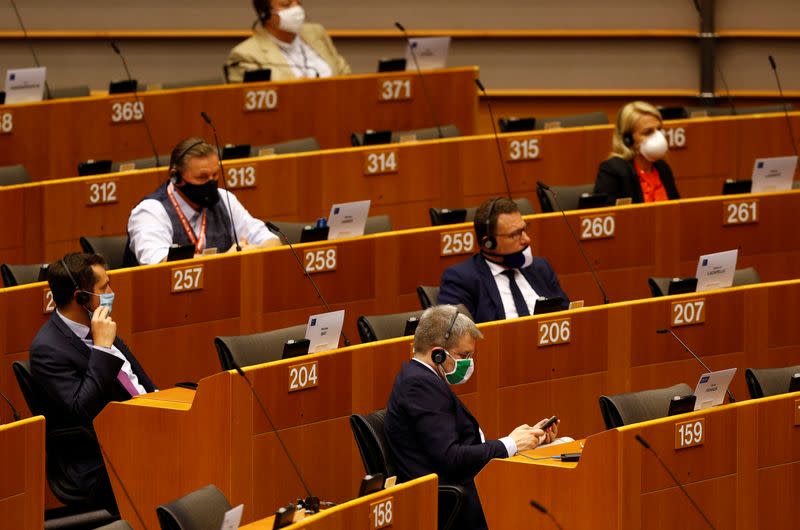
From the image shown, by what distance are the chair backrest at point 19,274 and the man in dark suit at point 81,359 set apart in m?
0.54

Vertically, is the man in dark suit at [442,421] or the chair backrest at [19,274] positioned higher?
the chair backrest at [19,274]

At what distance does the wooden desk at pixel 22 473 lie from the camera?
147 inches

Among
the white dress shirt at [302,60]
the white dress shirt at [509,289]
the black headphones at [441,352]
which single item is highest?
the white dress shirt at [302,60]

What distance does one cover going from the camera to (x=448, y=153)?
22.3 ft

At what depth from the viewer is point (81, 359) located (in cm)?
466

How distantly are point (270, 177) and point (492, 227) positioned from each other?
1350 millimetres

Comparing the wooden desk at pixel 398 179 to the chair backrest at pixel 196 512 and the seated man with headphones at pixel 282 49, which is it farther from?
the chair backrest at pixel 196 512

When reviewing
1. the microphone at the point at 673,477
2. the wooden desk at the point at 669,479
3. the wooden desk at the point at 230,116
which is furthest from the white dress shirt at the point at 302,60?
the microphone at the point at 673,477

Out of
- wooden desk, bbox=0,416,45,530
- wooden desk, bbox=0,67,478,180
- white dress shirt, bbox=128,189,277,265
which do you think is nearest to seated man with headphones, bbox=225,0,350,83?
wooden desk, bbox=0,67,478,180

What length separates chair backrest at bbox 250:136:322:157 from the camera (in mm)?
6754

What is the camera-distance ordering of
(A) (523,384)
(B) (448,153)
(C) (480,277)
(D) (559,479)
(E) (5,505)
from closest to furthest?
(E) (5,505)
(D) (559,479)
(A) (523,384)
(C) (480,277)
(B) (448,153)

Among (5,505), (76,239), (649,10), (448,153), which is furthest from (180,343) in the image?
(649,10)

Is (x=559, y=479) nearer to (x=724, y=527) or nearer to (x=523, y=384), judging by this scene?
(x=724, y=527)

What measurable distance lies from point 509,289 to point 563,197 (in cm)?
106
